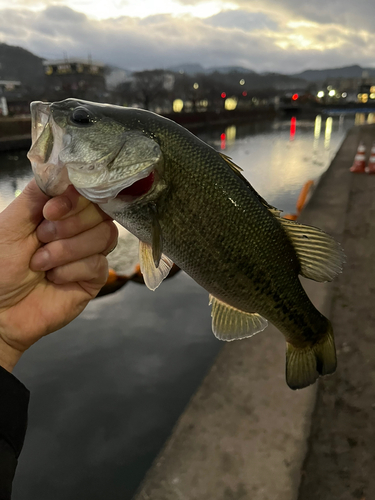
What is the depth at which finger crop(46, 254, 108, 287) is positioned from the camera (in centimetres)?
201

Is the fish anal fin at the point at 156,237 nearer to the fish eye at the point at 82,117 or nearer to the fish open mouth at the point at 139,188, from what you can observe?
the fish open mouth at the point at 139,188

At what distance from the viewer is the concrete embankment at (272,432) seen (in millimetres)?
2527

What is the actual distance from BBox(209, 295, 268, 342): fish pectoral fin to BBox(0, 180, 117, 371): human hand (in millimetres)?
763

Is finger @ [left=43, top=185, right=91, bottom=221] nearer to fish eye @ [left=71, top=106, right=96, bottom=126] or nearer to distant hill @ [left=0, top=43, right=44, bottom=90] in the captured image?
fish eye @ [left=71, top=106, right=96, bottom=126]

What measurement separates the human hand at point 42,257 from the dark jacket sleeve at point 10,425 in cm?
36

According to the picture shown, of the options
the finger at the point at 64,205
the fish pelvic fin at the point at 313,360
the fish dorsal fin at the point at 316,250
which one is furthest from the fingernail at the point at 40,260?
the fish pelvic fin at the point at 313,360

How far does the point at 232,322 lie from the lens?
2.09 meters

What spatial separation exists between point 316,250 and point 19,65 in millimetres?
141482

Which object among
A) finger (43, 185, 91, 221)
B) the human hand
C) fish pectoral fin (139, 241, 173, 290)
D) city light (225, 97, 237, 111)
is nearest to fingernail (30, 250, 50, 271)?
the human hand

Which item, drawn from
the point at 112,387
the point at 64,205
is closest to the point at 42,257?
the point at 64,205

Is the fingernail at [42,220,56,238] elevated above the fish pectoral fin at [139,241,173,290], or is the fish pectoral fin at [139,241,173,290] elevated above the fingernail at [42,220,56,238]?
the fingernail at [42,220,56,238]

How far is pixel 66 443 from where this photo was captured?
479 cm

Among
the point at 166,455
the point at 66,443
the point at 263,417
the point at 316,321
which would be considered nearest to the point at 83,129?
the point at 316,321

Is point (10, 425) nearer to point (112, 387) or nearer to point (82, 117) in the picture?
point (82, 117)
